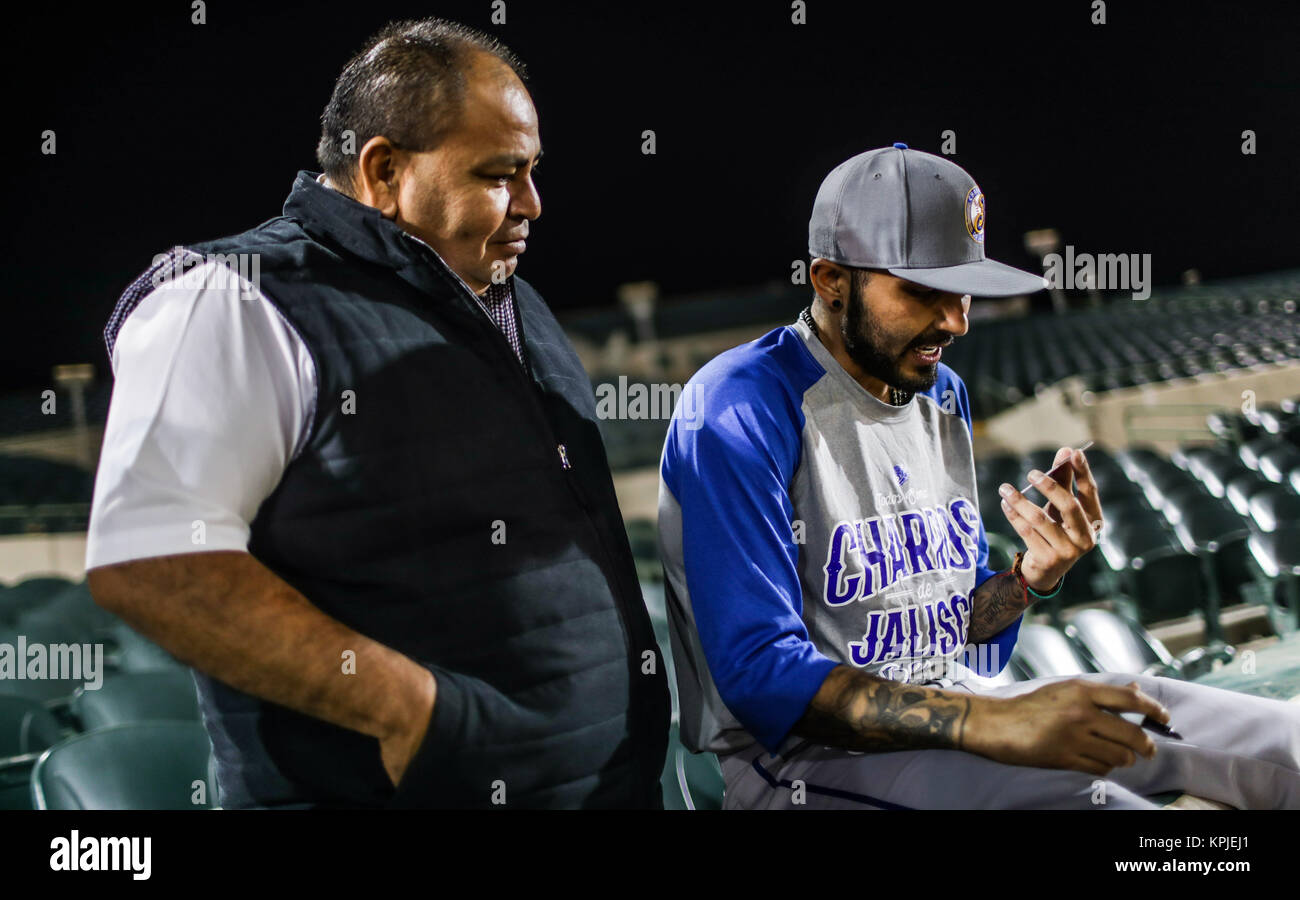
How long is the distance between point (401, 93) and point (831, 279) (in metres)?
0.65

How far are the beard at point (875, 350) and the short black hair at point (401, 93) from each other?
1.91 ft

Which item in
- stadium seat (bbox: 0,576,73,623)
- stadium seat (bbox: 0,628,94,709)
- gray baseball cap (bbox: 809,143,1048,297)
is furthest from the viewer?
stadium seat (bbox: 0,576,73,623)

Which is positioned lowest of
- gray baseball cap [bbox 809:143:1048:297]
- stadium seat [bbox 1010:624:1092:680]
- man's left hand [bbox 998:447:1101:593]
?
stadium seat [bbox 1010:624:1092:680]

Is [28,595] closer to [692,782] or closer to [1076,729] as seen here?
[692,782]

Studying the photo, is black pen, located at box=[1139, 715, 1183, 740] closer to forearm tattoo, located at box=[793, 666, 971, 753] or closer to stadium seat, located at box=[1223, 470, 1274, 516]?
forearm tattoo, located at box=[793, 666, 971, 753]

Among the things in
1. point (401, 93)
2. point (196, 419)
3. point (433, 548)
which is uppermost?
point (401, 93)

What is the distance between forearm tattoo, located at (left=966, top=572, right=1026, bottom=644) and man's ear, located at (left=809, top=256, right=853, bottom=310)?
20.9 inches

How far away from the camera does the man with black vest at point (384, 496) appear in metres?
0.98

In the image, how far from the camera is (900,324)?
138 centimetres

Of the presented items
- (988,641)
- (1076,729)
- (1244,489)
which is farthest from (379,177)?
(1244,489)

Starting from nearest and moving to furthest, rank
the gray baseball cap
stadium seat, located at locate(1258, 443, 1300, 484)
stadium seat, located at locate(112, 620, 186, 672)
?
1. the gray baseball cap
2. stadium seat, located at locate(112, 620, 186, 672)
3. stadium seat, located at locate(1258, 443, 1300, 484)

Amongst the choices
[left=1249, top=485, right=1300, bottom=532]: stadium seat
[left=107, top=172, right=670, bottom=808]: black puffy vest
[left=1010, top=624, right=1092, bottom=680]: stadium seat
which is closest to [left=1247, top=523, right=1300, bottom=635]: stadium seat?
[left=1249, top=485, right=1300, bottom=532]: stadium seat

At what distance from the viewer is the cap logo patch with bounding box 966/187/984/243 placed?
4.53ft

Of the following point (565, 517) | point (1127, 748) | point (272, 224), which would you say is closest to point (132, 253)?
point (272, 224)
